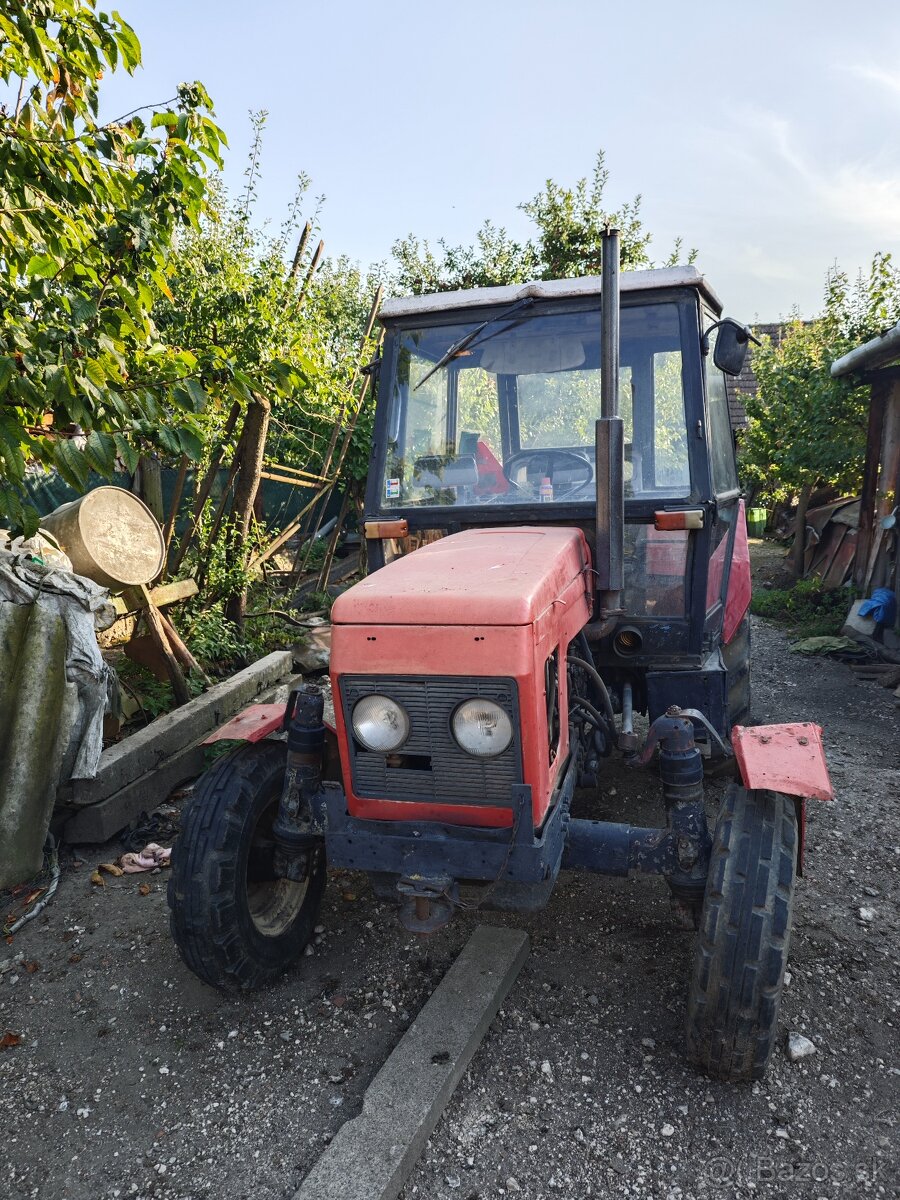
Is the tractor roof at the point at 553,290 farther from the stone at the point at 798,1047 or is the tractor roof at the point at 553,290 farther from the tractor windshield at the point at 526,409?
the stone at the point at 798,1047

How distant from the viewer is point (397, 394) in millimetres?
3666

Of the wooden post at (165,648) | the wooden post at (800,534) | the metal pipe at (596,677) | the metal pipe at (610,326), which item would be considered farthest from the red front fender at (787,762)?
the wooden post at (800,534)

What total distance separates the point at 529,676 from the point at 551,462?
160 cm

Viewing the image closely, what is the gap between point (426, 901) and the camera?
2.46 meters

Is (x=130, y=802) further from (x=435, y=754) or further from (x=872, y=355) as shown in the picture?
(x=872, y=355)

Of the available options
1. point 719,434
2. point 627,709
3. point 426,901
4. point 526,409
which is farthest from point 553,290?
point 426,901

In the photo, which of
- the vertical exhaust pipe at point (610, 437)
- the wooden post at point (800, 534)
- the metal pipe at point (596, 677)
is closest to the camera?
the vertical exhaust pipe at point (610, 437)

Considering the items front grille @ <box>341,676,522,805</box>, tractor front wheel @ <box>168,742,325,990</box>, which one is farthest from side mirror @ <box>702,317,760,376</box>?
tractor front wheel @ <box>168,742,325,990</box>

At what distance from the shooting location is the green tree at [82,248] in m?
2.56

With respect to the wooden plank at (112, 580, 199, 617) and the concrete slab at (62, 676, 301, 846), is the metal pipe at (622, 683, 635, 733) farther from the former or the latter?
the wooden plank at (112, 580, 199, 617)

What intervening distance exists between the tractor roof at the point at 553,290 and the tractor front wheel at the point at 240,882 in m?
1.96

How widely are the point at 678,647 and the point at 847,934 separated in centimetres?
126

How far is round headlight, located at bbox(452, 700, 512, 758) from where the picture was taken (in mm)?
2303

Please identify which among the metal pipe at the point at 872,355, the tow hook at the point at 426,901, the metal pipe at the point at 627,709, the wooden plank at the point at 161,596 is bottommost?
the tow hook at the point at 426,901
